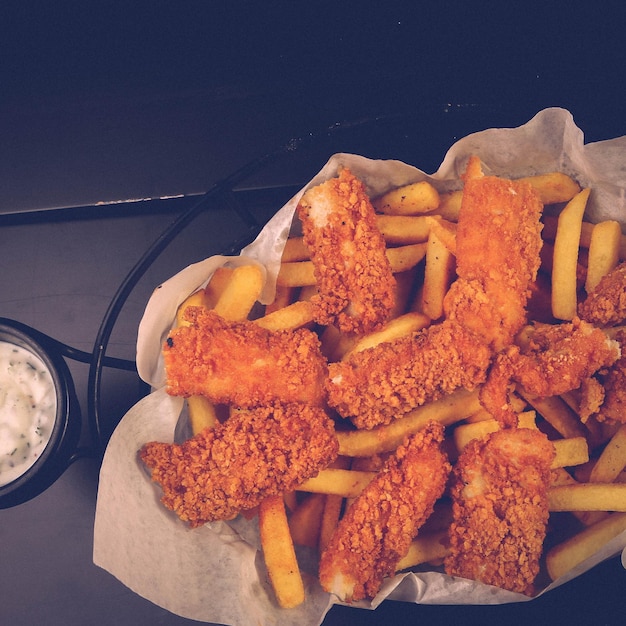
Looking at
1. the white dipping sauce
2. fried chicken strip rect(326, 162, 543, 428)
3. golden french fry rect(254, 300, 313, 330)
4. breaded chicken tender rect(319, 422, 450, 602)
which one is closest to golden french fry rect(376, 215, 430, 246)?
fried chicken strip rect(326, 162, 543, 428)

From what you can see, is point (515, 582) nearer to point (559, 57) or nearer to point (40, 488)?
point (40, 488)

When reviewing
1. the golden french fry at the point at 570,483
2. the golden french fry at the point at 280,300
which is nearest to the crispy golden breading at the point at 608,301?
the golden french fry at the point at 570,483

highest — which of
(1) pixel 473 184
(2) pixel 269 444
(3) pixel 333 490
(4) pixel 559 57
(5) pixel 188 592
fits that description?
(4) pixel 559 57

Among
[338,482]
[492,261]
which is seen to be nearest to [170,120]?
[492,261]

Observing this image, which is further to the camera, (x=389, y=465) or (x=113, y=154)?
(x=113, y=154)

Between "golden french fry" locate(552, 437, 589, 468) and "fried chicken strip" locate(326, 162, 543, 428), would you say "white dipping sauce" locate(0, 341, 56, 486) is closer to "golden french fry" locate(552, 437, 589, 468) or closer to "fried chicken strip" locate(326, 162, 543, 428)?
"fried chicken strip" locate(326, 162, 543, 428)

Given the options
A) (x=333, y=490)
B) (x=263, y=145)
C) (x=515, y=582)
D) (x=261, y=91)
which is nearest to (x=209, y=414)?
(x=333, y=490)

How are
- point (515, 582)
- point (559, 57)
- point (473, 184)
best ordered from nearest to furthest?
point (515, 582), point (473, 184), point (559, 57)
